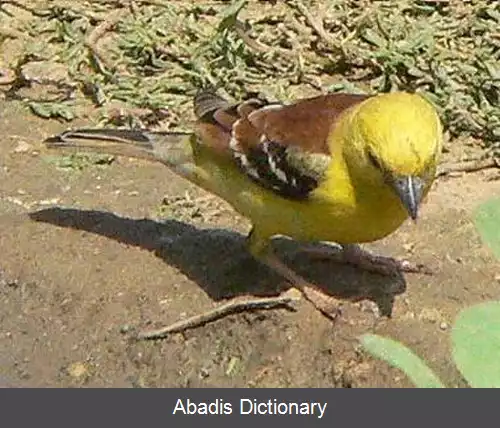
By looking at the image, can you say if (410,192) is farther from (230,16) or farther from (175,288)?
(230,16)

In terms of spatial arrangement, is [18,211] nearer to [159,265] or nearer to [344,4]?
[159,265]

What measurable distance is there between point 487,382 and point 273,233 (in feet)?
10.2

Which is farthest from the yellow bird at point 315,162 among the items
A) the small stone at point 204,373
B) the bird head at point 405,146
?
the small stone at point 204,373

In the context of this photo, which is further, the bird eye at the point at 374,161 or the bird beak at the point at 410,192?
the bird eye at the point at 374,161

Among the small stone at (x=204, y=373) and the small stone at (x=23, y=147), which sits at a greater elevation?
the small stone at (x=204, y=373)

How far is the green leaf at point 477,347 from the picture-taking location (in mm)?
1442

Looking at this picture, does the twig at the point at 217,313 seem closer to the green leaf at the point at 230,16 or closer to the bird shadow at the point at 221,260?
the bird shadow at the point at 221,260

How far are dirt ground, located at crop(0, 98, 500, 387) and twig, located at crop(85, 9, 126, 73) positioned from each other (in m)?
1.03

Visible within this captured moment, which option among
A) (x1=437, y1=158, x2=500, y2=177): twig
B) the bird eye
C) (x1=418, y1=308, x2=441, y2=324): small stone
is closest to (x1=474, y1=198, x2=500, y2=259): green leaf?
the bird eye

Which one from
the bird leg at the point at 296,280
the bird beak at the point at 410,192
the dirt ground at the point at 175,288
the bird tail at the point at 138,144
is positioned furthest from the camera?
the bird tail at the point at 138,144

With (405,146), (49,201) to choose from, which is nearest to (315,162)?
(405,146)

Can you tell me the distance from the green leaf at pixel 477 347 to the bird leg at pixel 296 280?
9.68 ft

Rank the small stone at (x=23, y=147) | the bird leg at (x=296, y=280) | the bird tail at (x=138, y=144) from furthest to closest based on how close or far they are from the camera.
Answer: the small stone at (x=23, y=147) → the bird tail at (x=138, y=144) → the bird leg at (x=296, y=280)
